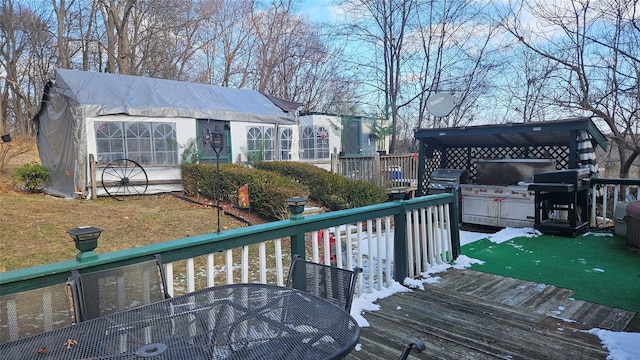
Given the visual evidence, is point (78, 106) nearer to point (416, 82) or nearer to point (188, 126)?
point (188, 126)

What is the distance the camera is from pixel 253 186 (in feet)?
27.2

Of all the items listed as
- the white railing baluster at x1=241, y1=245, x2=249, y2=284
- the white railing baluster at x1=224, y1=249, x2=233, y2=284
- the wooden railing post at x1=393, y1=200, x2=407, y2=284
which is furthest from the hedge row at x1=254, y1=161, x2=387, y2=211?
the white railing baluster at x1=224, y1=249, x2=233, y2=284

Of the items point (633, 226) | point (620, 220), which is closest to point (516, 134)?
point (620, 220)

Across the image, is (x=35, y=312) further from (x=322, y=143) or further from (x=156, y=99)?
(x=322, y=143)

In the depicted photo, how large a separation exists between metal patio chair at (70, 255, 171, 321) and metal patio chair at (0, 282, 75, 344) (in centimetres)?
6

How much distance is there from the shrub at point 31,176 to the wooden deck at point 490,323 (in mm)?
11089

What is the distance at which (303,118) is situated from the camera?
54.7 ft

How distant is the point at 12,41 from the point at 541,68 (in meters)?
24.1

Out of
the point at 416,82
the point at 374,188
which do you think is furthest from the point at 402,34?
the point at 374,188

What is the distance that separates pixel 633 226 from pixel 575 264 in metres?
1.23

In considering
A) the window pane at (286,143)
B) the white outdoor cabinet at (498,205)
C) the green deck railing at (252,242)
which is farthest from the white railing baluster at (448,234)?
the window pane at (286,143)

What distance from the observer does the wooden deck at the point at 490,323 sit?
248cm

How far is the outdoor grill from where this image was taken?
18.8 ft

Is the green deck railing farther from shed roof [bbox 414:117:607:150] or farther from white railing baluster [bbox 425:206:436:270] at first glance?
shed roof [bbox 414:117:607:150]
